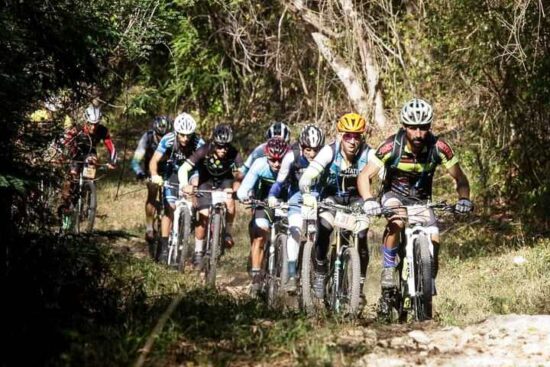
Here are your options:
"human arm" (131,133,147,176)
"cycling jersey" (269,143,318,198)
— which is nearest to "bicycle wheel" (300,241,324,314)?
"cycling jersey" (269,143,318,198)

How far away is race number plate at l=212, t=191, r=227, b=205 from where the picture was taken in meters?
12.8

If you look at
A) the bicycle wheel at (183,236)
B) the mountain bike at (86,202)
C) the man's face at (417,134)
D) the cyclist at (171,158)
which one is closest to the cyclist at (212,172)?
the bicycle wheel at (183,236)

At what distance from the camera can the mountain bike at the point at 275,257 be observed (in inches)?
409

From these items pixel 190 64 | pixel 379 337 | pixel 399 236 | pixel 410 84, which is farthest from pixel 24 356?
pixel 190 64

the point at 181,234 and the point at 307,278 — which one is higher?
the point at 181,234

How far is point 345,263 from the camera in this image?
31.9ft

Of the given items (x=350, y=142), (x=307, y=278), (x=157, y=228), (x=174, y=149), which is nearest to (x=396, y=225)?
(x=307, y=278)

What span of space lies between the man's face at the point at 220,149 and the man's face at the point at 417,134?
401cm

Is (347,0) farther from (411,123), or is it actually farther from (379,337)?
(379,337)

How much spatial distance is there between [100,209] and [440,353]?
1516 centimetres

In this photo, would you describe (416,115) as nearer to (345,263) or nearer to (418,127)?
(418,127)

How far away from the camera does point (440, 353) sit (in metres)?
6.88

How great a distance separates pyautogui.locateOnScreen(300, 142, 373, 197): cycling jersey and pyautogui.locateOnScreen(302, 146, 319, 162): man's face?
63 cm

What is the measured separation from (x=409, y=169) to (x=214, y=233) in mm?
3471
